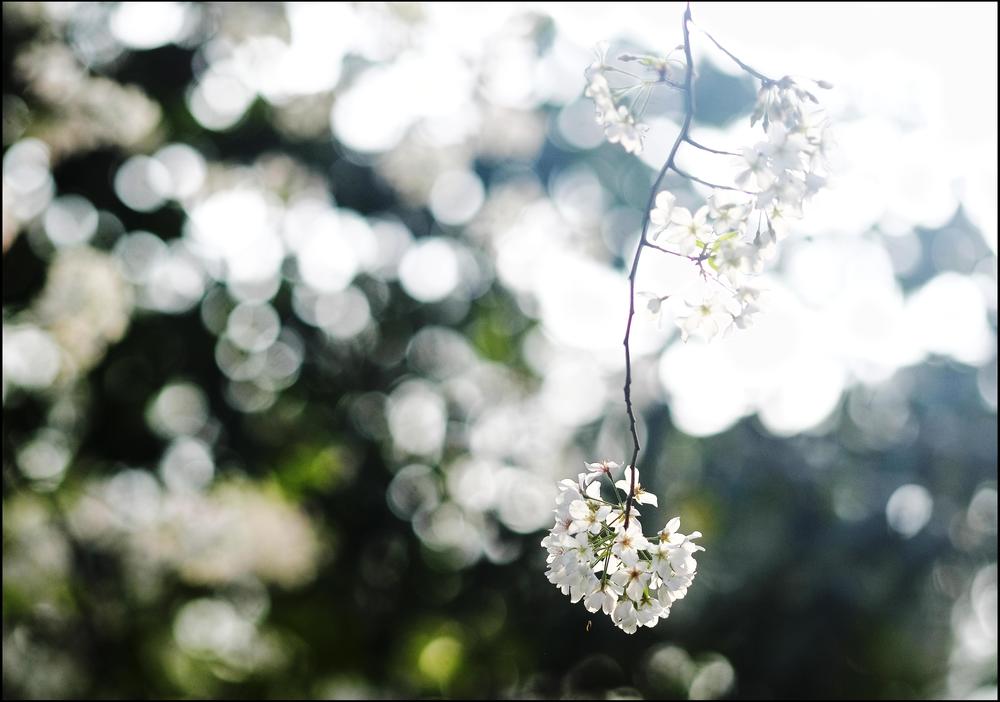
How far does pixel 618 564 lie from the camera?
5.36ft

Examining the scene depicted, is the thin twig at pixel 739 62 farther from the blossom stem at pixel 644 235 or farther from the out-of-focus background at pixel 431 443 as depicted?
the out-of-focus background at pixel 431 443

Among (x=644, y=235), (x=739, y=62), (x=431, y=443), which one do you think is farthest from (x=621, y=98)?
(x=431, y=443)

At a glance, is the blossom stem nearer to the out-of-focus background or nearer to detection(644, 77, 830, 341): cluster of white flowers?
detection(644, 77, 830, 341): cluster of white flowers

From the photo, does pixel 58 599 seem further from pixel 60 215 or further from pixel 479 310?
pixel 479 310

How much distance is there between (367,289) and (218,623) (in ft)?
14.2

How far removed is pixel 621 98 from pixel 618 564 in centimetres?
84

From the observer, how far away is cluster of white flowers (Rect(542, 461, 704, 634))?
1.61 metres

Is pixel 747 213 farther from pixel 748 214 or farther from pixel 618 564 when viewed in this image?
pixel 618 564

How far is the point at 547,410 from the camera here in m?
11.1

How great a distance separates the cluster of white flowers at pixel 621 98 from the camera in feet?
5.89

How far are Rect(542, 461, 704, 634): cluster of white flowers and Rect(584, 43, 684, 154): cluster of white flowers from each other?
617mm

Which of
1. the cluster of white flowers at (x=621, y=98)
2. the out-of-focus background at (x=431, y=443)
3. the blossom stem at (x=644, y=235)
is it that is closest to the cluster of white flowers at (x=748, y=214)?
the blossom stem at (x=644, y=235)

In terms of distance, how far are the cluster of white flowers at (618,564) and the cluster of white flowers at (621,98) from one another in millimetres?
617

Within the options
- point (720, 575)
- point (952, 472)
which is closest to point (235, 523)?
point (720, 575)
